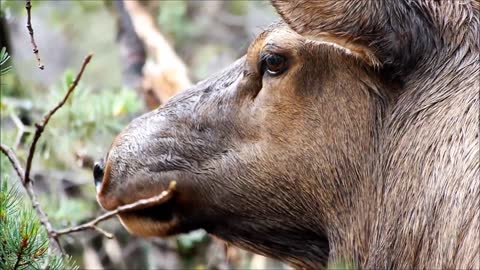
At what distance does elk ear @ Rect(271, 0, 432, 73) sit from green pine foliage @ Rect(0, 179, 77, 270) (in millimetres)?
943

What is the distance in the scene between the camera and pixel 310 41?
3.31 metres

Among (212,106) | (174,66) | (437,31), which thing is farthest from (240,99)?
(174,66)

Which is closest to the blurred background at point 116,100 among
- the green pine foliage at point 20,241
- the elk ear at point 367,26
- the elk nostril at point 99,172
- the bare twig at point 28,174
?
the bare twig at point 28,174

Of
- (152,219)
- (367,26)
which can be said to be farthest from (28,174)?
(367,26)

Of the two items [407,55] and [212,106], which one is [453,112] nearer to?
[407,55]

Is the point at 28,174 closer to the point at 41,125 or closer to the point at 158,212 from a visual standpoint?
the point at 41,125

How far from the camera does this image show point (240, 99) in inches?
139

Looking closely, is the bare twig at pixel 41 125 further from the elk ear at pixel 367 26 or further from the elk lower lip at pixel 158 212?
the elk ear at pixel 367 26

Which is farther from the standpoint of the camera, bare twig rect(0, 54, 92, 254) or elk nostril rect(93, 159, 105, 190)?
elk nostril rect(93, 159, 105, 190)

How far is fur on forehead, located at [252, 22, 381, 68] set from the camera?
10.3ft

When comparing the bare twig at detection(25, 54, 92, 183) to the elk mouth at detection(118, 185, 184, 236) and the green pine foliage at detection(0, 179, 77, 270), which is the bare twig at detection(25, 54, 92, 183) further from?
the green pine foliage at detection(0, 179, 77, 270)

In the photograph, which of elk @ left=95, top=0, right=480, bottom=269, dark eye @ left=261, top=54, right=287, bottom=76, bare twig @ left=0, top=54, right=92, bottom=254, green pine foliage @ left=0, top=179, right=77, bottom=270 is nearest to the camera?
green pine foliage @ left=0, top=179, right=77, bottom=270

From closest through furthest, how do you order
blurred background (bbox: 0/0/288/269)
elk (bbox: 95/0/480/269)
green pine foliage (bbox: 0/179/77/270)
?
green pine foliage (bbox: 0/179/77/270) < elk (bbox: 95/0/480/269) < blurred background (bbox: 0/0/288/269)

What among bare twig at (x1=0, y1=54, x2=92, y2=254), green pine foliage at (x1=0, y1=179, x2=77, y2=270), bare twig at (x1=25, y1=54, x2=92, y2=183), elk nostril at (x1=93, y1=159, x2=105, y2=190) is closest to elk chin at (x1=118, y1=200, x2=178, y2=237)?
elk nostril at (x1=93, y1=159, x2=105, y2=190)
